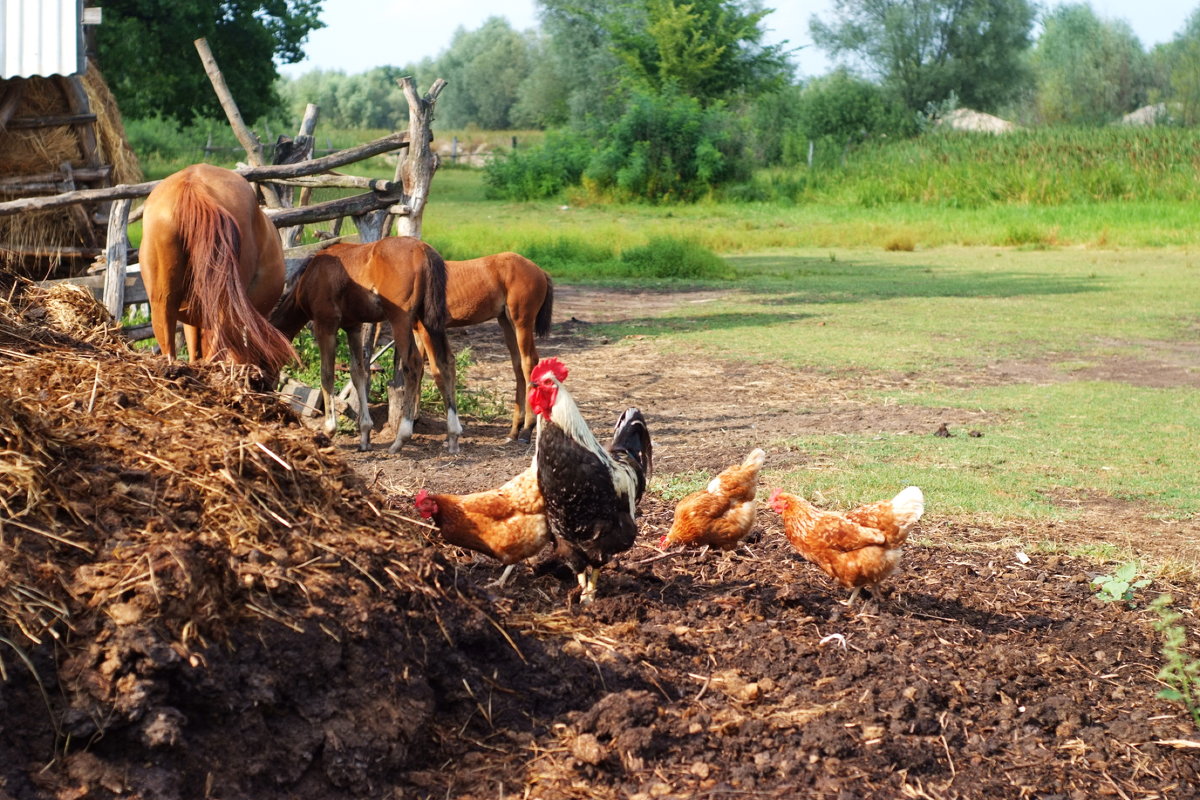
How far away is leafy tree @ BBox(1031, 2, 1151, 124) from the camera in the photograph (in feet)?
203

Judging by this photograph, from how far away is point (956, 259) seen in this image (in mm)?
24344

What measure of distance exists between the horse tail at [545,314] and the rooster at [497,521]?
180 inches

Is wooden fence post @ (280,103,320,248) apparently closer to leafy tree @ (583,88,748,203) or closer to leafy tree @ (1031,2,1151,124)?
leafy tree @ (583,88,748,203)

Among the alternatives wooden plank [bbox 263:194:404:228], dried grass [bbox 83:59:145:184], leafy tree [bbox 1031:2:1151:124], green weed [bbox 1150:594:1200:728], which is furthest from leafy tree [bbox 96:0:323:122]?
leafy tree [bbox 1031:2:1151:124]

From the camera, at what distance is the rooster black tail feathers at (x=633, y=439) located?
5770 mm

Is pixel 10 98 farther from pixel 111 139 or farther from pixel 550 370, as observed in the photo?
pixel 550 370

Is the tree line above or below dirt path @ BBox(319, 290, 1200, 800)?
above

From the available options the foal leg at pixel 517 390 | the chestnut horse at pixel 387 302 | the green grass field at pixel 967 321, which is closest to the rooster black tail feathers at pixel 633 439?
the green grass field at pixel 967 321

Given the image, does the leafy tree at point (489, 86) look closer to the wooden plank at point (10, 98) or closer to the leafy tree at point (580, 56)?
the leafy tree at point (580, 56)

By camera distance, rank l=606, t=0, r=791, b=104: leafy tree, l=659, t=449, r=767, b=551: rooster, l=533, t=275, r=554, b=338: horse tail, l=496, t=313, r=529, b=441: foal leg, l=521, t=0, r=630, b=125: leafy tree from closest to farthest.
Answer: l=659, t=449, r=767, b=551: rooster
l=496, t=313, r=529, b=441: foal leg
l=533, t=275, r=554, b=338: horse tail
l=606, t=0, r=791, b=104: leafy tree
l=521, t=0, r=630, b=125: leafy tree

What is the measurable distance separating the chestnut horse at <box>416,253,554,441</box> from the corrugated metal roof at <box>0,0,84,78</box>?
4.56 meters

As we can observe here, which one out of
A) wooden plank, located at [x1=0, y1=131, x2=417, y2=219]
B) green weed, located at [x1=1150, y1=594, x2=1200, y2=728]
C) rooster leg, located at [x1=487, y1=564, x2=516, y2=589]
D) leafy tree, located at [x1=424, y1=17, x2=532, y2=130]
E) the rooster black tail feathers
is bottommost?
green weed, located at [x1=1150, y1=594, x2=1200, y2=728]

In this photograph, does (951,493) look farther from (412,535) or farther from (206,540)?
(206,540)

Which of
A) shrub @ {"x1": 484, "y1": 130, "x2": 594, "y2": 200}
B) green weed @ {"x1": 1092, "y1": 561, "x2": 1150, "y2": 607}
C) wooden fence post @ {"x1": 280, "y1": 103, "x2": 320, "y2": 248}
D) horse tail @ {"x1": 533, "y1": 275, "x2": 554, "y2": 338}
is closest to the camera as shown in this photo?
green weed @ {"x1": 1092, "y1": 561, "x2": 1150, "y2": 607}
